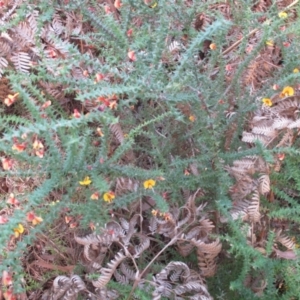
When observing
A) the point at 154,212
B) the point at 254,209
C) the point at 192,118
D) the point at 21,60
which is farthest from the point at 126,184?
the point at 21,60

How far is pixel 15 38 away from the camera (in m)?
1.79

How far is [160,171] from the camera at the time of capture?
4.54 ft

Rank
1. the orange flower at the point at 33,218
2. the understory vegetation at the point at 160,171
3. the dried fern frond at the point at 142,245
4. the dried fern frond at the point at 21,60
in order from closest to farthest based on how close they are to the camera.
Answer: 1. the orange flower at the point at 33,218
2. the understory vegetation at the point at 160,171
3. the dried fern frond at the point at 142,245
4. the dried fern frond at the point at 21,60

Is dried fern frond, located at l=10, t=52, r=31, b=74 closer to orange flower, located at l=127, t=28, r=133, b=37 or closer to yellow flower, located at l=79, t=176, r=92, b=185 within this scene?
orange flower, located at l=127, t=28, r=133, b=37

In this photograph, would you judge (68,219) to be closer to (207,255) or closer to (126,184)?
(126,184)

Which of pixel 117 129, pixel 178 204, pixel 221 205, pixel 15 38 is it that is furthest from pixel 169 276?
pixel 15 38

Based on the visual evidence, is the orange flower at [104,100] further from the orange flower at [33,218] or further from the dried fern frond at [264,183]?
the dried fern frond at [264,183]

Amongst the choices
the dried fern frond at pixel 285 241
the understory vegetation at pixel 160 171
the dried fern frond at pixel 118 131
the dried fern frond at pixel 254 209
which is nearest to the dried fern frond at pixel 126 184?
the understory vegetation at pixel 160 171

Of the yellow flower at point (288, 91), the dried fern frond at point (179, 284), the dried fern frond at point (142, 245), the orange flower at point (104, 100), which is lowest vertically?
the dried fern frond at point (179, 284)

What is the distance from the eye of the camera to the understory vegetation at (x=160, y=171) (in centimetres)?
138

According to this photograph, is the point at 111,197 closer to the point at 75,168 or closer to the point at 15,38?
the point at 75,168

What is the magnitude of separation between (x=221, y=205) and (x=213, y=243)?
11cm

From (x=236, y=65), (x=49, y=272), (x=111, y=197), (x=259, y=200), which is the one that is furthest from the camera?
(x=236, y=65)

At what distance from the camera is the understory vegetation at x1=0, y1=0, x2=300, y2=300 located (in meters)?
1.38
